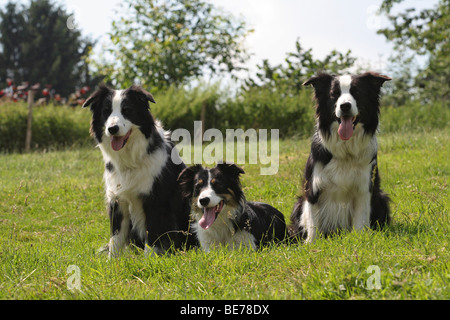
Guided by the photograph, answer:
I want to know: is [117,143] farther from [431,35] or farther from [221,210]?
[431,35]

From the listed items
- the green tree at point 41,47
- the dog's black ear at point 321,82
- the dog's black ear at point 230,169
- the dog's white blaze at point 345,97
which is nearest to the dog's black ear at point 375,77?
the dog's white blaze at point 345,97

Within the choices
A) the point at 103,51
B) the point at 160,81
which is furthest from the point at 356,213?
the point at 103,51

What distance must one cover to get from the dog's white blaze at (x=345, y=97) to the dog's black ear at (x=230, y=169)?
125 cm

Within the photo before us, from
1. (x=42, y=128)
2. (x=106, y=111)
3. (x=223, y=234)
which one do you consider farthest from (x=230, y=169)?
(x=42, y=128)

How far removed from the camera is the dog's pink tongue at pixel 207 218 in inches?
207

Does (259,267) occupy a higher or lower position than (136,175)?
lower

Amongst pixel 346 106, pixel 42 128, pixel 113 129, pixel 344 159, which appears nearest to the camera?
pixel 346 106

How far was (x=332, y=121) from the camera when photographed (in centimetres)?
504

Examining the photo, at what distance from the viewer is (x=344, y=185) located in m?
5.05

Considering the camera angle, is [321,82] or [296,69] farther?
[296,69]

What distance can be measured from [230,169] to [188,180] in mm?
471

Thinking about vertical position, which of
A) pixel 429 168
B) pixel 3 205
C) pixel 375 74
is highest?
pixel 375 74

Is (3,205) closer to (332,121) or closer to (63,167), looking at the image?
(63,167)
